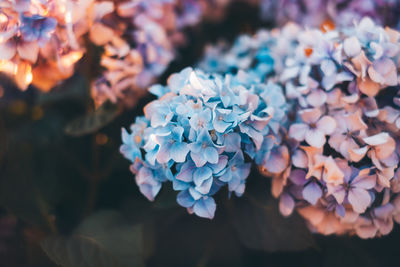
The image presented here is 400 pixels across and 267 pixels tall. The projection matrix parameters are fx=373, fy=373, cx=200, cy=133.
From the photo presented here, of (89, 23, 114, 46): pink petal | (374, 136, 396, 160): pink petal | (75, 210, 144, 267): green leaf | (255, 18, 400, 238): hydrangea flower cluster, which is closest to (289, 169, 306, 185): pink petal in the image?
(255, 18, 400, 238): hydrangea flower cluster

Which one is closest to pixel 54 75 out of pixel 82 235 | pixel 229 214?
pixel 82 235

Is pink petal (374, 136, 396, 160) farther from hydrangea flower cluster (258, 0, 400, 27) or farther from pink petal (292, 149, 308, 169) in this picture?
hydrangea flower cluster (258, 0, 400, 27)

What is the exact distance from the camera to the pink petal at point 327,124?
1.71 ft

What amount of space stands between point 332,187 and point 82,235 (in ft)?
1.30

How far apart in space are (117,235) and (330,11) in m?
0.59

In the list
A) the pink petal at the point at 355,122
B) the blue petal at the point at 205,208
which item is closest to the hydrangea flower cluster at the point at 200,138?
the blue petal at the point at 205,208

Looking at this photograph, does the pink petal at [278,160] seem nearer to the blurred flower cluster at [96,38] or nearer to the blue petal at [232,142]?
the blue petal at [232,142]

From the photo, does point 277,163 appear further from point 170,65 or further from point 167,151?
point 170,65

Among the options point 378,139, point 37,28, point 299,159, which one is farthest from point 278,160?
point 37,28

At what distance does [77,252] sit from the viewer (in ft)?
1.85

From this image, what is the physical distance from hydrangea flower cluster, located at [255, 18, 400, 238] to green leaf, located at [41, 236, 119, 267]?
0.27 meters

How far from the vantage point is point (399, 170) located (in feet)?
1.68

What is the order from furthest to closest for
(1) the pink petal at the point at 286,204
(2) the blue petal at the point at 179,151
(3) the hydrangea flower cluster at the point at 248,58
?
(3) the hydrangea flower cluster at the point at 248,58 → (1) the pink petal at the point at 286,204 → (2) the blue petal at the point at 179,151

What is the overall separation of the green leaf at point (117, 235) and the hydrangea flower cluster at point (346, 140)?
0.22 metres
